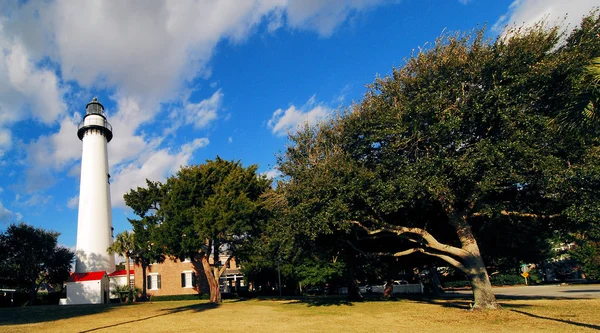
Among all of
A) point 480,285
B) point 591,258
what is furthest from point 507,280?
point 480,285

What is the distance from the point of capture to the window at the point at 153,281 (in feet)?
148

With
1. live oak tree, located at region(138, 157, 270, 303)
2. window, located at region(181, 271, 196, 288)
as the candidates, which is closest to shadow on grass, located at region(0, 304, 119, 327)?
live oak tree, located at region(138, 157, 270, 303)

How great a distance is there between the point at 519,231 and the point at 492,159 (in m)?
10.6

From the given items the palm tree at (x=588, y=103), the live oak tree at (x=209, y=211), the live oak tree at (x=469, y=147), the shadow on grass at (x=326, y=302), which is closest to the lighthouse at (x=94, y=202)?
the live oak tree at (x=209, y=211)

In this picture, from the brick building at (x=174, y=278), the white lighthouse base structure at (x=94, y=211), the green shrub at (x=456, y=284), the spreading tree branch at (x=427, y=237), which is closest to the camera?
the spreading tree branch at (x=427, y=237)

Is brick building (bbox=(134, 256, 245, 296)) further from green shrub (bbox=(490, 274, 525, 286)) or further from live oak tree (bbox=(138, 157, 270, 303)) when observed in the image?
green shrub (bbox=(490, 274, 525, 286))

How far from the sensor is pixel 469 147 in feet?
52.4

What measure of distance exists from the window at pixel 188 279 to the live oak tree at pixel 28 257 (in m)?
14.7

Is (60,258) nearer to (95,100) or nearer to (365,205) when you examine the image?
(95,100)

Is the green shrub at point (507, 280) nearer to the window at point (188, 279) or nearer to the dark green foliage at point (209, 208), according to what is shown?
the dark green foliage at point (209, 208)

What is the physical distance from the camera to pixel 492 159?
14.9 m

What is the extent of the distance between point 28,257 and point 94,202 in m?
10.7

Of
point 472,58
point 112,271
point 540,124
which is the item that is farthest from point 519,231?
point 112,271

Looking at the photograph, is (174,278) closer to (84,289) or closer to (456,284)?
(84,289)
